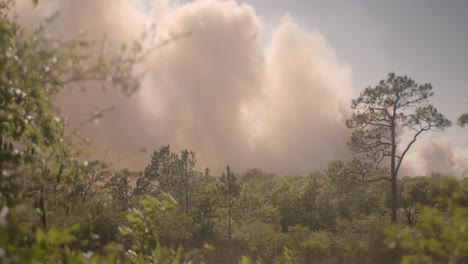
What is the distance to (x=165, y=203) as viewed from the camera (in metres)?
2.14

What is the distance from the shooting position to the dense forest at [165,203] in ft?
5.17

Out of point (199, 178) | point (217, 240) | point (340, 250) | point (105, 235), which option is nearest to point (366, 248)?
point (340, 250)

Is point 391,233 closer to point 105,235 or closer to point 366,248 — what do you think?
point 366,248

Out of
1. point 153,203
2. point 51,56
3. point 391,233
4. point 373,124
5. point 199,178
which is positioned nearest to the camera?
point 391,233

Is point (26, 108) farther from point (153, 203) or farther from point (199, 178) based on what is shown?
point (199, 178)

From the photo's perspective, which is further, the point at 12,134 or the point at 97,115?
the point at 12,134

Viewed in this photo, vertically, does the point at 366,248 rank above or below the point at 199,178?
below

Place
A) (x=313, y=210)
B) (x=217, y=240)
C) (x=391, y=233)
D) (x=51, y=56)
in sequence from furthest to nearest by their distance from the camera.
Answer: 1. (x=313, y=210)
2. (x=217, y=240)
3. (x=51, y=56)
4. (x=391, y=233)

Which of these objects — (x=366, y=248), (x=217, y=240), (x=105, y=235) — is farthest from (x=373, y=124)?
(x=105, y=235)

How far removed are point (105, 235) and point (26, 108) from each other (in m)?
22.8

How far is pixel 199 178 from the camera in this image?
144ft

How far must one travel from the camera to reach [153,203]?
7.20 ft

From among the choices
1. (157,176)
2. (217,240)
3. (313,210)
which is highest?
(157,176)

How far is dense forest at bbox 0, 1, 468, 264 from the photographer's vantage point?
1576 millimetres
